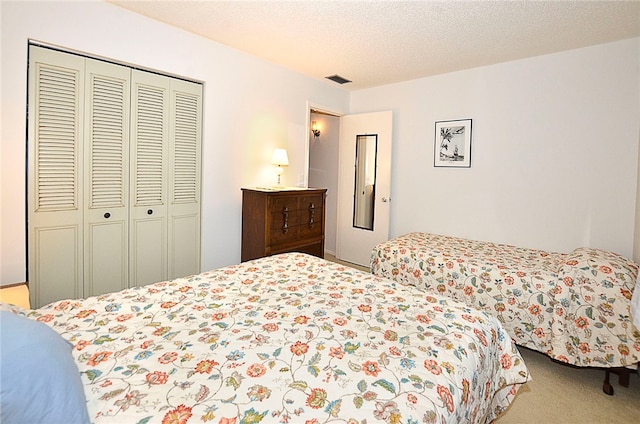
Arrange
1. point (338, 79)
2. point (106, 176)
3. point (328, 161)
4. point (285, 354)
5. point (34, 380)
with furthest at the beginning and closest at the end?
point (328, 161) < point (338, 79) < point (106, 176) < point (285, 354) < point (34, 380)

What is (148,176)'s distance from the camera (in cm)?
298

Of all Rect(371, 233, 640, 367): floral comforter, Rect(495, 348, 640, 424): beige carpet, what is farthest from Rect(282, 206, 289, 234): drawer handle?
Rect(495, 348, 640, 424): beige carpet

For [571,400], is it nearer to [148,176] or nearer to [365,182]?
[365,182]

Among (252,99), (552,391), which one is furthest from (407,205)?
(552,391)

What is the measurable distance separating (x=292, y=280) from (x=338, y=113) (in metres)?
3.36

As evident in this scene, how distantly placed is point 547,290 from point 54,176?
11.9 feet

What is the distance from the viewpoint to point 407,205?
14.6 feet

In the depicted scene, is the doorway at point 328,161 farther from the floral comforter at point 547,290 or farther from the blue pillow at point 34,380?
the blue pillow at point 34,380

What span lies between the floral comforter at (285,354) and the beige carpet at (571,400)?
558 mm

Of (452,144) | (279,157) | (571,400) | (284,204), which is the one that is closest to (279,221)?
(284,204)

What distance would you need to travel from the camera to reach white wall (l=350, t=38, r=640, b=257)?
3002mm

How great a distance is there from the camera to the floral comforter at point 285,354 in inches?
37.7

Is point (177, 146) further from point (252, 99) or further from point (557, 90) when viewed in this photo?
point (557, 90)

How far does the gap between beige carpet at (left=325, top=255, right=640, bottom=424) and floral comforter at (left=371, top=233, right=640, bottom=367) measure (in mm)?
164
